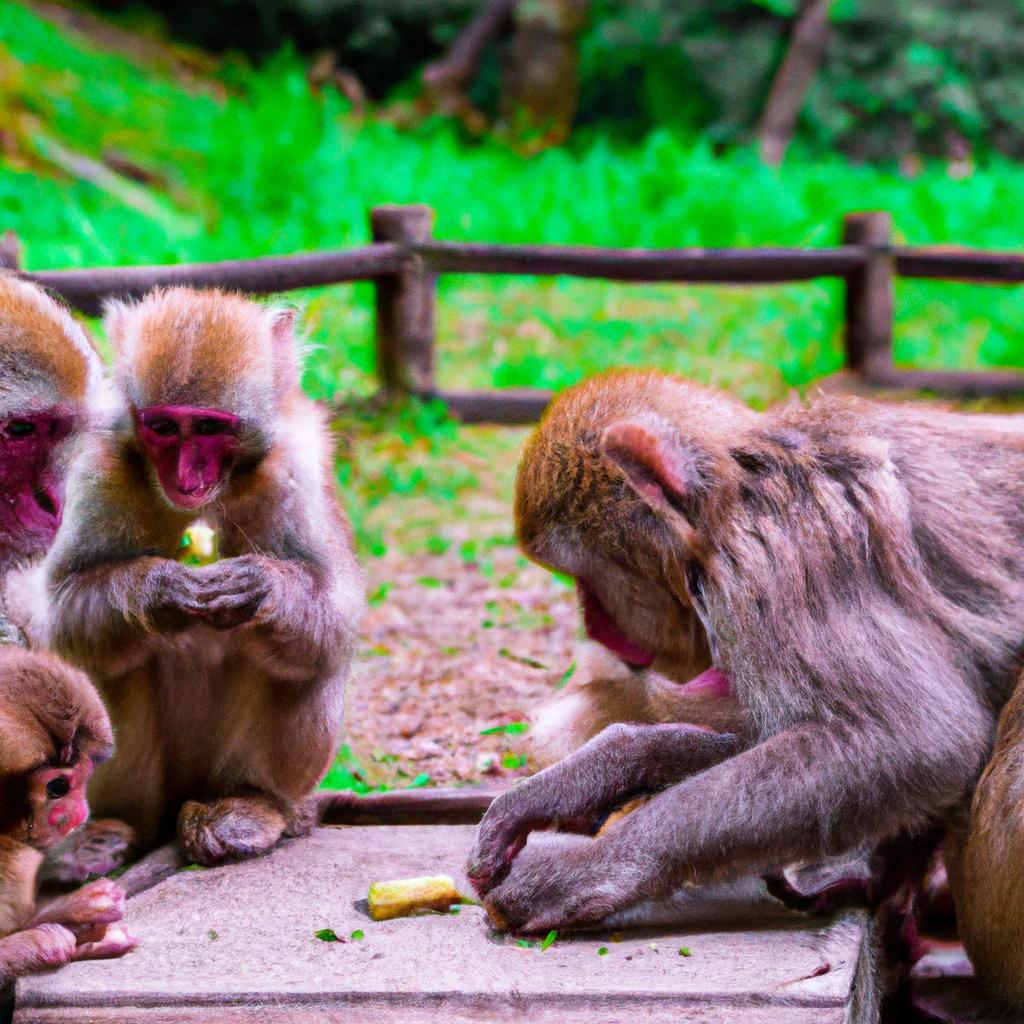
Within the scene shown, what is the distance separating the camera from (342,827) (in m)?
4.40

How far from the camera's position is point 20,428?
148 inches

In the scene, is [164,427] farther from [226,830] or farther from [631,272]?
[631,272]

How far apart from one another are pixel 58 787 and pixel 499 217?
10.0 meters

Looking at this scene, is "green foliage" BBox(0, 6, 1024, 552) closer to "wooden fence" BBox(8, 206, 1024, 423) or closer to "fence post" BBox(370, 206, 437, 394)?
"fence post" BBox(370, 206, 437, 394)

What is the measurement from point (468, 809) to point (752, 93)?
55.5 ft

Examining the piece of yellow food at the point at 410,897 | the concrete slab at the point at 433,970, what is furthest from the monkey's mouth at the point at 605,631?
the piece of yellow food at the point at 410,897

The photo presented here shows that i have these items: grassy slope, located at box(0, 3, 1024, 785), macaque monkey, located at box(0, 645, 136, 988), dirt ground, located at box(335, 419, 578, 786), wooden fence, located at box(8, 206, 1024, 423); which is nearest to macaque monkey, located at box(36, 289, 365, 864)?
macaque monkey, located at box(0, 645, 136, 988)

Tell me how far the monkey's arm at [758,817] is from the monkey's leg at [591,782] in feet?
0.35

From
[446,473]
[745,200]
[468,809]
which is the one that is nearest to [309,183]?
[745,200]

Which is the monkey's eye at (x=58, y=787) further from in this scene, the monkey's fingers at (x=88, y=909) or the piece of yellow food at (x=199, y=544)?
the piece of yellow food at (x=199, y=544)

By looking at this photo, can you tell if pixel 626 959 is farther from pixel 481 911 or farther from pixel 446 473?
pixel 446 473

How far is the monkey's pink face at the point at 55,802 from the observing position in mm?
3258

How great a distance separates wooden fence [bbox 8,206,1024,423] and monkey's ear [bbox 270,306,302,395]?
4.38 metres

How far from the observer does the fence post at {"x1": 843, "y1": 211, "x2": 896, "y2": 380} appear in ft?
33.6
